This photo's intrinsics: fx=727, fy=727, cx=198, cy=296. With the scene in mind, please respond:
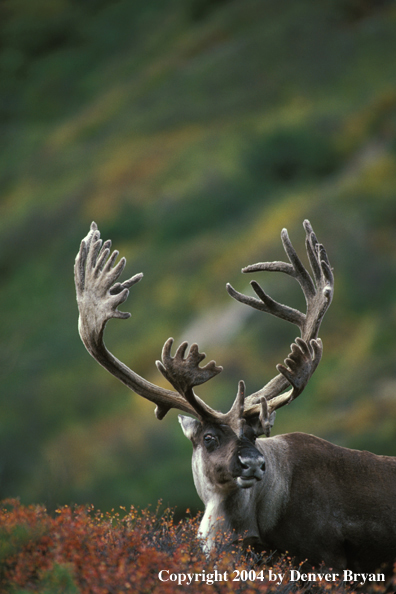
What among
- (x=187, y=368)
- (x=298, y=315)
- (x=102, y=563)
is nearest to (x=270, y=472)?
(x=187, y=368)

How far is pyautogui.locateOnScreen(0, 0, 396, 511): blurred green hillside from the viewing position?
22.0 metres

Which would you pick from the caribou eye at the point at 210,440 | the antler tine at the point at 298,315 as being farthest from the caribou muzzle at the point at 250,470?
the antler tine at the point at 298,315

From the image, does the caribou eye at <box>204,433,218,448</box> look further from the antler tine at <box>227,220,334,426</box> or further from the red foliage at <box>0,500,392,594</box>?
the red foliage at <box>0,500,392,594</box>

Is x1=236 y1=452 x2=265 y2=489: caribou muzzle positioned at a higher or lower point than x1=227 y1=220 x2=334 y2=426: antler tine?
lower

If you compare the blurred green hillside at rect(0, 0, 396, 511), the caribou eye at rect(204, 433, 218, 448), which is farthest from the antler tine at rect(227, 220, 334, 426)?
the blurred green hillside at rect(0, 0, 396, 511)

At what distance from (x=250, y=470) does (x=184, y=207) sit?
952 inches

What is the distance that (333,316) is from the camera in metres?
23.3

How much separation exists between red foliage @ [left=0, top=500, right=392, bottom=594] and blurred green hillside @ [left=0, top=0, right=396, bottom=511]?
202 inches

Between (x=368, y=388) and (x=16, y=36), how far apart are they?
35.4 m

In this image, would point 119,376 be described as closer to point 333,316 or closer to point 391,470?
point 391,470

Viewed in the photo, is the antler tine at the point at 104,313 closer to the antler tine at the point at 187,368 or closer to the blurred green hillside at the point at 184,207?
the antler tine at the point at 187,368

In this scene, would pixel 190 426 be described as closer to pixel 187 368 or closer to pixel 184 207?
pixel 187 368

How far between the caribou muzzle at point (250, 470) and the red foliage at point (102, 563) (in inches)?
20.8

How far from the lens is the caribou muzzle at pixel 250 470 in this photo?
5977 millimetres
